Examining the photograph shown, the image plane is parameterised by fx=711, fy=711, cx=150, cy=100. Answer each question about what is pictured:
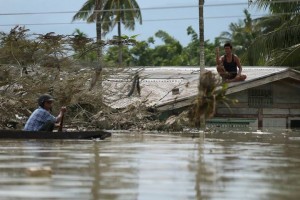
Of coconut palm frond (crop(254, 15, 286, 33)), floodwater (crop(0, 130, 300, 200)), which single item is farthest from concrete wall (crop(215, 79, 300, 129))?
floodwater (crop(0, 130, 300, 200))

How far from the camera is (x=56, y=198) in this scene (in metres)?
6.34

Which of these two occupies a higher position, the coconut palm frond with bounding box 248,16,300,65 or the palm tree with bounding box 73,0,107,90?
the palm tree with bounding box 73,0,107,90

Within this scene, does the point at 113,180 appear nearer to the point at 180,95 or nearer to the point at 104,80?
the point at 104,80

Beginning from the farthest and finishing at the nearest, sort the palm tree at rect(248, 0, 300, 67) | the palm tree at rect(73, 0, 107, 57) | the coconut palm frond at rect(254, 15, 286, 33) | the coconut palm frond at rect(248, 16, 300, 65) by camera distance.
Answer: the palm tree at rect(73, 0, 107, 57)
the coconut palm frond at rect(254, 15, 286, 33)
the coconut palm frond at rect(248, 16, 300, 65)
the palm tree at rect(248, 0, 300, 67)

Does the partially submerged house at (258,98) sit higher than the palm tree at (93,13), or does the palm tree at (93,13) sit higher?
the palm tree at (93,13)

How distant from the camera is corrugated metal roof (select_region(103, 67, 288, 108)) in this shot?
75.7ft

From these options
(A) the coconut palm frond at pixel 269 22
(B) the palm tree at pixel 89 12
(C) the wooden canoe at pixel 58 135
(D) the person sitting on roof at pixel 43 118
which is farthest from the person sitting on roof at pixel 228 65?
(B) the palm tree at pixel 89 12

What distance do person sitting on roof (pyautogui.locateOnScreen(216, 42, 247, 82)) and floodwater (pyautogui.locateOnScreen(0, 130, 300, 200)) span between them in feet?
20.2

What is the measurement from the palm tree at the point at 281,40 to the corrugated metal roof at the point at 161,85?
1.46 meters

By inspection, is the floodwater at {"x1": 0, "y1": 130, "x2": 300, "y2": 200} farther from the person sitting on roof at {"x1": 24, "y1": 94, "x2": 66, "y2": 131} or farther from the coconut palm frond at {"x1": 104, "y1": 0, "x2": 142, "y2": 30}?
the coconut palm frond at {"x1": 104, "y1": 0, "x2": 142, "y2": 30}

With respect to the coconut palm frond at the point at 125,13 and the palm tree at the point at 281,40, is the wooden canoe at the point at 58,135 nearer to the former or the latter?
the palm tree at the point at 281,40

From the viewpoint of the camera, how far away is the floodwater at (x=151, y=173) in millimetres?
6715

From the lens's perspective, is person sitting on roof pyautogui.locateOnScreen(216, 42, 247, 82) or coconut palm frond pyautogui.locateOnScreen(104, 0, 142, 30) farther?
coconut palm frond pyautogui.locateOnScreen(104, 0, 142, 30)

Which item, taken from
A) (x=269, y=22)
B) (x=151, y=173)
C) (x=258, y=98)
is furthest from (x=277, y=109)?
(x=151, y=173)
